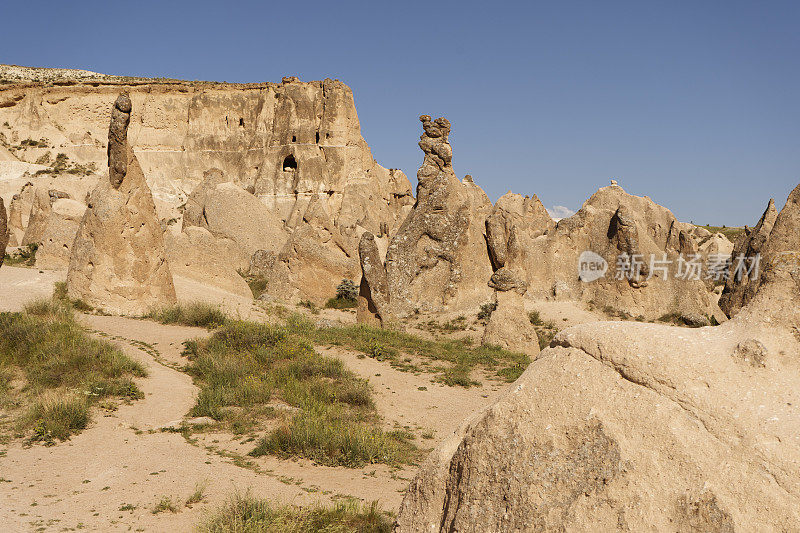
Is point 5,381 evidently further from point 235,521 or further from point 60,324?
point 235,521

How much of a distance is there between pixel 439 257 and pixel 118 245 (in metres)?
7.76

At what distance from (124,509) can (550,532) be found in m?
3.73

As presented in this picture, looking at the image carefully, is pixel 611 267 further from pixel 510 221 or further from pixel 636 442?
pixel 636 442

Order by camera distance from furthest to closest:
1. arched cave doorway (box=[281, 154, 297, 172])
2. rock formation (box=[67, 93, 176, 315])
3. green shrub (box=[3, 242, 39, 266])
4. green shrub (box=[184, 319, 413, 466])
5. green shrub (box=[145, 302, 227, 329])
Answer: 1. arched cave doorway (box=[281, 154, 297, 172])
2. green shrub (box=[3, 242, 39, 266])
3. rock formation (box=[67, 93, 176, 315])
4. green shrub (box=[145, 302, 227, 329])
5. green shrub (box=[184, 319, 413, 466])

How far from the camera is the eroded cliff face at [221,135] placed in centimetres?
4641

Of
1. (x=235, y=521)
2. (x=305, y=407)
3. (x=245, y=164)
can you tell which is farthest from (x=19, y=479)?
(x=245, y=164)

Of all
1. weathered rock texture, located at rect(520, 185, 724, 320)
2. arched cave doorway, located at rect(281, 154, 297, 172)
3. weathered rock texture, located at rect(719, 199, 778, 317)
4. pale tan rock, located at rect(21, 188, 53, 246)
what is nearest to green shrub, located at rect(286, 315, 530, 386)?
weathered rock texture, located at rect(520, 185, 724, 320)

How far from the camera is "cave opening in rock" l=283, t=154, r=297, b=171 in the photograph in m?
47.0

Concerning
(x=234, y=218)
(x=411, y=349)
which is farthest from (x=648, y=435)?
(x=234, y=218)

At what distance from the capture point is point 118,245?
40.1 ft

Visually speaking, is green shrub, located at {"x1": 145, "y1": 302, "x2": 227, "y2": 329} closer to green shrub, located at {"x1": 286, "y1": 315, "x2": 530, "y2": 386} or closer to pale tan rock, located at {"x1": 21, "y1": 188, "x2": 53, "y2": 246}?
green shrub, located at {"x1": 286, "y1": 315, "x2": 530, "y2": 386}

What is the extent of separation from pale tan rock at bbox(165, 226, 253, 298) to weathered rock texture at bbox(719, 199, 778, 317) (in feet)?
42.2

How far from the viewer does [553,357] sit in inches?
126

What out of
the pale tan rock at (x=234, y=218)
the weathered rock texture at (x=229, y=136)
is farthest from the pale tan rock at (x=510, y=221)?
the pale tan rock at (x=234, y=218)
